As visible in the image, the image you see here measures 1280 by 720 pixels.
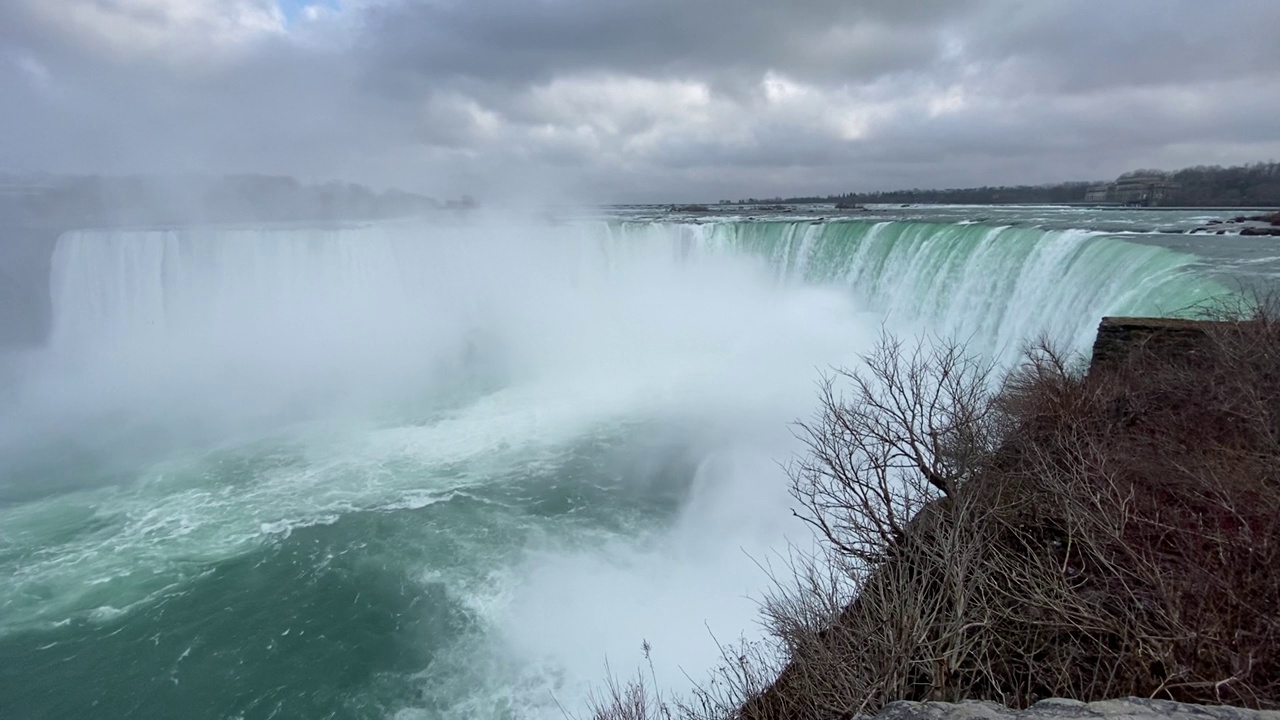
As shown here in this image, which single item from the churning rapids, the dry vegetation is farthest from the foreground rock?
the churning rapids

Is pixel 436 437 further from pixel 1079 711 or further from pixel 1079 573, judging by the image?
pixel 1079 711

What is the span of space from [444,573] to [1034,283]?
1361cm

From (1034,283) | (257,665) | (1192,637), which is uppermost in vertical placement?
(1034,283)

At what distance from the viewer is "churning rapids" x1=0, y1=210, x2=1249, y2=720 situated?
859 cm

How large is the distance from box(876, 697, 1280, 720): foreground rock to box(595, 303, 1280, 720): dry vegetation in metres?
0.92

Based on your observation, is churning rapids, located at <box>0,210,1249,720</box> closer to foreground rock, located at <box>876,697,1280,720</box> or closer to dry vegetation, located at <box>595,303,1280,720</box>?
dry vegetation, located at <box>595,303,1280,720</box>

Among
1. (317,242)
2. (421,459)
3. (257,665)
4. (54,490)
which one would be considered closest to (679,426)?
(421,459)

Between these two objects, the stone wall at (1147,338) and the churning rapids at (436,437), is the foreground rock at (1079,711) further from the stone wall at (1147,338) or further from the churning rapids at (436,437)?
the stone wall at (1147,338)

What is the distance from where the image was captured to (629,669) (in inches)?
320

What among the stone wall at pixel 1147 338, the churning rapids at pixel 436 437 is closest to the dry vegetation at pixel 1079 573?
the stone wall at pixel 1147 338

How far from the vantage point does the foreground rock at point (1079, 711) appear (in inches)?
96.6

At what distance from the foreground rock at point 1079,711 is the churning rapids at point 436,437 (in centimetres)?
466

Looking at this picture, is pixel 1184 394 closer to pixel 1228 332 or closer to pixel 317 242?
pixel 1228 332

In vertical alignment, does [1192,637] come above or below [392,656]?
above
